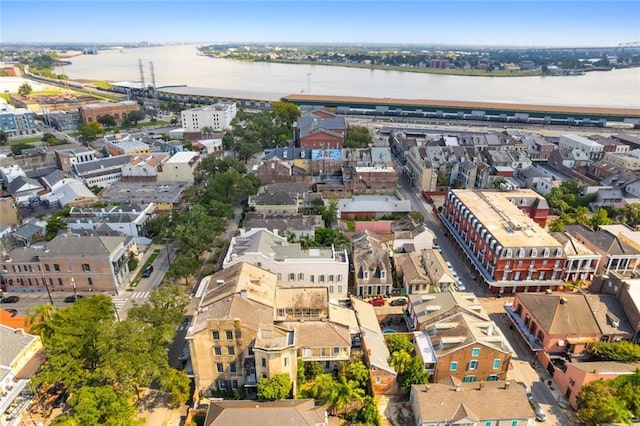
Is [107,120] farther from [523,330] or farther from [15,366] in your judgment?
[523,330]

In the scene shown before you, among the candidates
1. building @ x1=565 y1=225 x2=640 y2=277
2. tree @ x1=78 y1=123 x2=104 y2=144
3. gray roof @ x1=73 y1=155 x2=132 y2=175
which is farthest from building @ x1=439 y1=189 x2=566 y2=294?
tree @ x1=78 y1=123 x2=104 y2=144

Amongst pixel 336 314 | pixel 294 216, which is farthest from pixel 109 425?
pixel 294 216

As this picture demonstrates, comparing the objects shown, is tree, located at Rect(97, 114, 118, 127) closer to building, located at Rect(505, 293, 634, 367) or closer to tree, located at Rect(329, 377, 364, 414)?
tree, located at Rect(329, 377, 364, 414)

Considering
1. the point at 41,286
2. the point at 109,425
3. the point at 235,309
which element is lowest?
the point at 41,286

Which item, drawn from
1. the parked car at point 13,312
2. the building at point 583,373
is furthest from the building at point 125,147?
the building at point 583,373

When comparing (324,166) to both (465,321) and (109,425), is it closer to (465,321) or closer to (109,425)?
(465,321)

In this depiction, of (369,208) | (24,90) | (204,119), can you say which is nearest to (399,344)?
(369,208)
